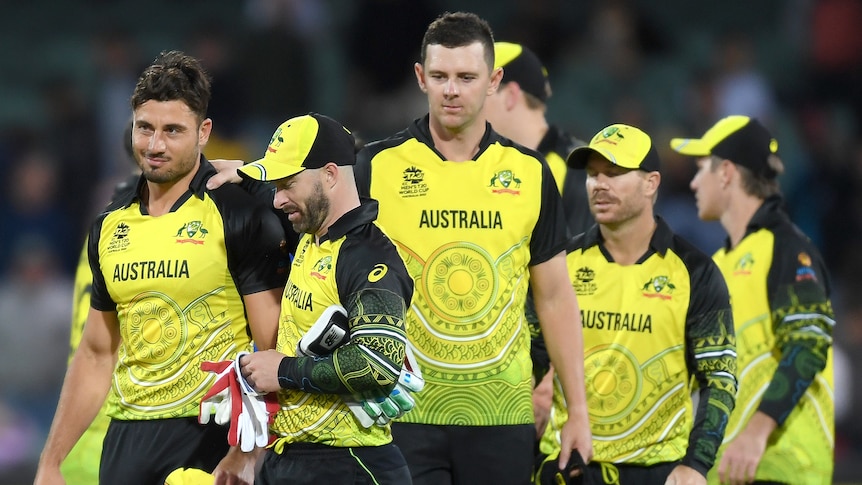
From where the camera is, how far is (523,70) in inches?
263

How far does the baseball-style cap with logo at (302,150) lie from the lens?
4.52 metres

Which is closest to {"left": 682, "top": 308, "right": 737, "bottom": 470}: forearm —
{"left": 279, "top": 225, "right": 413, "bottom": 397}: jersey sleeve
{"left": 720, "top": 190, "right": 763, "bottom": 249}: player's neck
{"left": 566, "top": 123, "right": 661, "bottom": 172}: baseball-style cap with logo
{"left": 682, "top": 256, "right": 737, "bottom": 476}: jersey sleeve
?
{"left": 682, "top": 256, "right": 737, "bottom": 476}: jersey sleeve

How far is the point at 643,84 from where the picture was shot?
13633 mm

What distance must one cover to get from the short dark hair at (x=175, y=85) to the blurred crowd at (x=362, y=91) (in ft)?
21.4

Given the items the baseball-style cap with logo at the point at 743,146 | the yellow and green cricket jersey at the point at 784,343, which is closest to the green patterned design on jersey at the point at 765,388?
the yellow and green cricket jersey at the point at 784,343

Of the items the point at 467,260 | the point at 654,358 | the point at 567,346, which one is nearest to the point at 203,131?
the point at 467,260

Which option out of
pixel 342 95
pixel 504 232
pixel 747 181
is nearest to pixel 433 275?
pixel 504 232

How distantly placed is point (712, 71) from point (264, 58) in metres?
4.32

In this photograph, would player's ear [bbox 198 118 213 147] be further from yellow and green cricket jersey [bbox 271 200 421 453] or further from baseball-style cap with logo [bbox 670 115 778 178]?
baseball-style cap with logo [bbox 670 115 778 178]

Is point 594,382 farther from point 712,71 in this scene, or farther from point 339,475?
point 712,71

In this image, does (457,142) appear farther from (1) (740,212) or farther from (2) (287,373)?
(1) (740,212)

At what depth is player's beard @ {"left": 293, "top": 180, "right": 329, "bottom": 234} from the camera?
457cm

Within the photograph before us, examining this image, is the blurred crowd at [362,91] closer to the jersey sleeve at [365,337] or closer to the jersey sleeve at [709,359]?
the jersey sleeve at [709,359]

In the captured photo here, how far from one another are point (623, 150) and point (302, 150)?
5.21 feet
